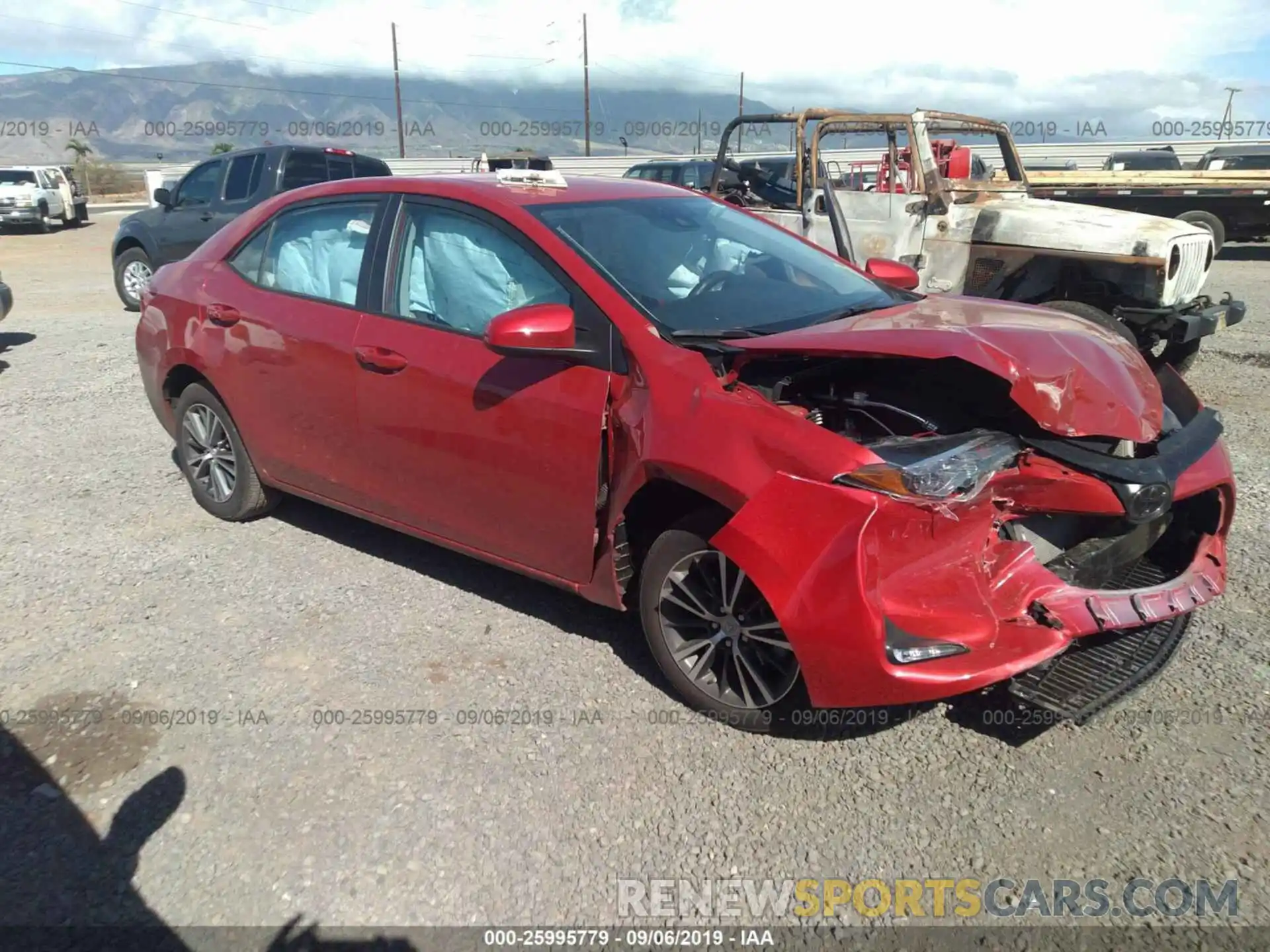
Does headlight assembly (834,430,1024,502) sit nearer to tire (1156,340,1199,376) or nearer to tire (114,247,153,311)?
tire (1156,340,1199,376)

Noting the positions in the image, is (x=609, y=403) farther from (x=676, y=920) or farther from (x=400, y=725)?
(x=676, y=920)

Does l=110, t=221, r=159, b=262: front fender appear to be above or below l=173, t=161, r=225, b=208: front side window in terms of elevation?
below

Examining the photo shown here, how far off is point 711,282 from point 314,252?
1.82 m

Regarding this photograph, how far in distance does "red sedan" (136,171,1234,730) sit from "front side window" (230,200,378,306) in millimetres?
25

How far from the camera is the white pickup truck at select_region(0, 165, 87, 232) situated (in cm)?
2423

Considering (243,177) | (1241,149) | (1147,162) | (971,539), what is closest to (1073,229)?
(971,539)

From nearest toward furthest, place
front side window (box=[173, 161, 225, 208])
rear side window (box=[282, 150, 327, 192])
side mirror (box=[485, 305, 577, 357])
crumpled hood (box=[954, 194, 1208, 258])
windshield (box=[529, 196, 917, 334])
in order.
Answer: side mirror (box=[485, 305, 577, 357]) → windshield (box=[529, 196, 917, 334]) → crumpled hood (box=[954, 194, 1208, 258]) → rear side window (box=[282, 150, 327, 192]) → front side window (box=[173, 161, 225, 208])

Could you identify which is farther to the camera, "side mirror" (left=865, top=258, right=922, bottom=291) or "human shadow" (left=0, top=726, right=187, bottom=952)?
"side mirror" (left=865, top=258, right=922, bottom=291)

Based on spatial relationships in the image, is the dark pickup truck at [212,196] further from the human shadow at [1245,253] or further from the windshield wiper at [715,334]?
the human shadow at [1245,253]

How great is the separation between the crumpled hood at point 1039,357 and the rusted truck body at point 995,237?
4310 mm

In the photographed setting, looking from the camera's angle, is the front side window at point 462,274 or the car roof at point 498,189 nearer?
the front side window at point 462,274

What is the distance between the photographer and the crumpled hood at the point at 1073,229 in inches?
288

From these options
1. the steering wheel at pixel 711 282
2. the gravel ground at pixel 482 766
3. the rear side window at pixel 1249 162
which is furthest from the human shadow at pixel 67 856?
the rear side window at pixel 1249 162

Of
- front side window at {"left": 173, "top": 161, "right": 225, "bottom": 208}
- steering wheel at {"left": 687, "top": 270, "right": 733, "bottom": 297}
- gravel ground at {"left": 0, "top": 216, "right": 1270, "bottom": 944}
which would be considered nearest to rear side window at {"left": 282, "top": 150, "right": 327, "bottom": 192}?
front side window at {"left": 173, "top": 161, "right": 225, "bottom": 208}
